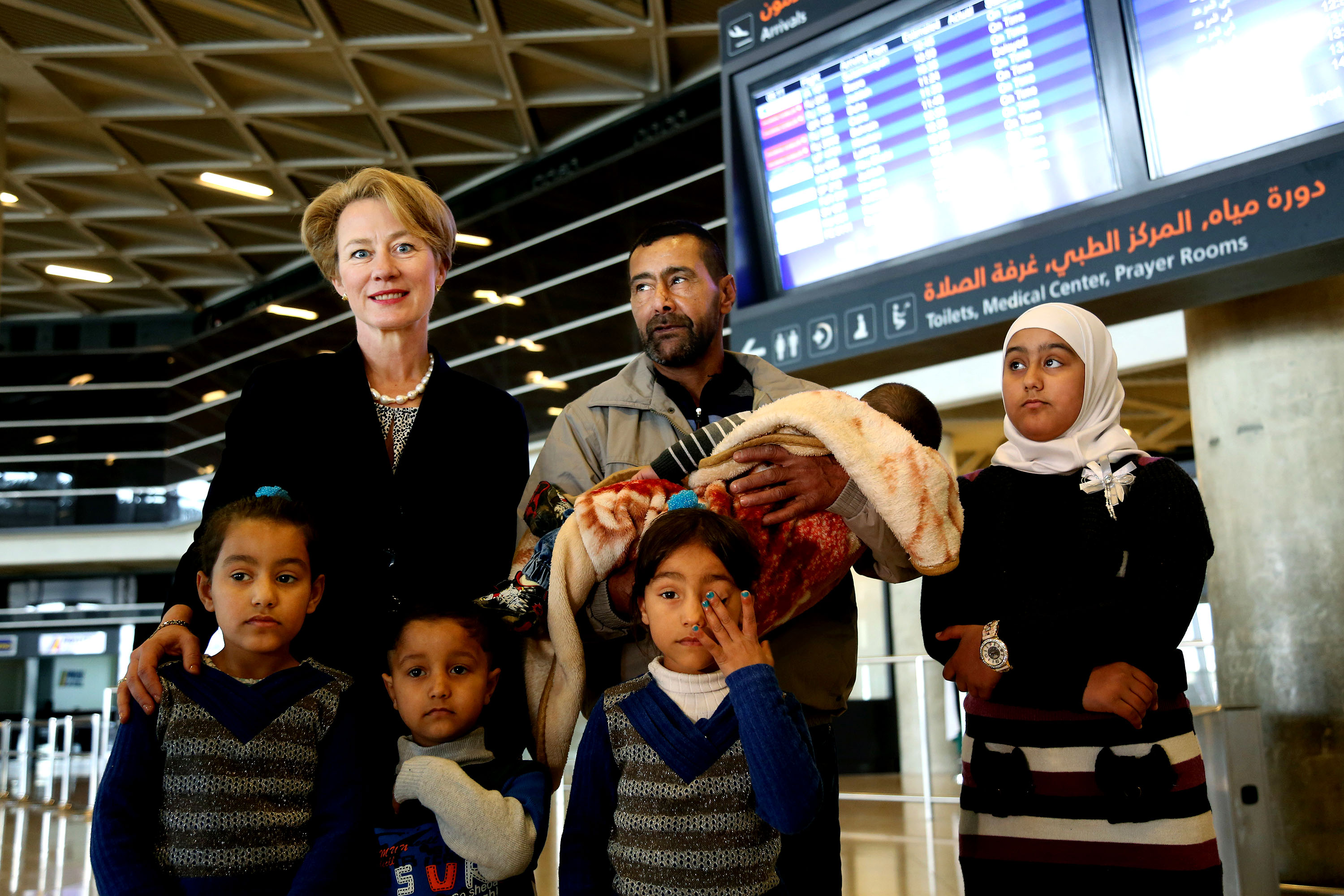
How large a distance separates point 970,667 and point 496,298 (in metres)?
14.6

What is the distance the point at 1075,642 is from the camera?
82.0 inches

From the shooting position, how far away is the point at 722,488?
2.09 meters

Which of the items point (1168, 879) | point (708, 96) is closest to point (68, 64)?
point (708, 96)

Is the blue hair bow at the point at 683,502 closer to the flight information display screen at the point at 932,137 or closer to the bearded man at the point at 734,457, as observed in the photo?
the bearded man at the point at 734,457

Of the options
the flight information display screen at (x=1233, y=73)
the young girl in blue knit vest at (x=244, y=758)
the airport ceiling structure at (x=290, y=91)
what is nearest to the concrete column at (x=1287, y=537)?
the flight information display screen at (x=1233, y=73)

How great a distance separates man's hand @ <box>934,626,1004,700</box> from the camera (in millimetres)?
2176

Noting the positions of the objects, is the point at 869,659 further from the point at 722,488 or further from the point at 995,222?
the point at 722,488

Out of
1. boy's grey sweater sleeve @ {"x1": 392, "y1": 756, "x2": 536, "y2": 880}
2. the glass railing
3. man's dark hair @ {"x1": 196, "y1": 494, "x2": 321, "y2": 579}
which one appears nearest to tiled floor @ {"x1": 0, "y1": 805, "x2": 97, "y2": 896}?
man's dark hair @ {"x1": 196, "y1": 494, "x2": 321, "y2": 579}

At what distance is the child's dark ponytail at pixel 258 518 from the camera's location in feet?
6.86

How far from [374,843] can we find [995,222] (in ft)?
11.5

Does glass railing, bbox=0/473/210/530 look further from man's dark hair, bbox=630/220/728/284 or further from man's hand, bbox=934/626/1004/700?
man's hand, bbox=934/626/1004/700

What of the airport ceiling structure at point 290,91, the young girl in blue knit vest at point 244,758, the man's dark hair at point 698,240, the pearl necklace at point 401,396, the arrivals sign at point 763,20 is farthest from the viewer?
the airport ceiling structure at point 290,91

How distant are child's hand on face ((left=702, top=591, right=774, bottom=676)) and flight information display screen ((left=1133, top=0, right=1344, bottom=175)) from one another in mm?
2907

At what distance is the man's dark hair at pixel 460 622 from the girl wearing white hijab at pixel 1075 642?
100cm
